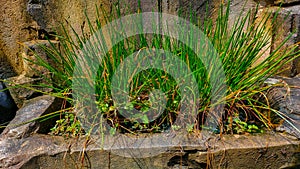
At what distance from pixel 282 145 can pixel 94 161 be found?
67cm

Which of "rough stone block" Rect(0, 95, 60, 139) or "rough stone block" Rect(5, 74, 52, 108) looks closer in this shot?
"rough stone block" Rect(0, 95, 60, 139)

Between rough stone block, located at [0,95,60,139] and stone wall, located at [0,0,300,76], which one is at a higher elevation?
stone wall, located at [0,0,300,76]

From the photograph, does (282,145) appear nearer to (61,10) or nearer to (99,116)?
(99,116)

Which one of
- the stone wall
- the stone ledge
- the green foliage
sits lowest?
the stone ledge

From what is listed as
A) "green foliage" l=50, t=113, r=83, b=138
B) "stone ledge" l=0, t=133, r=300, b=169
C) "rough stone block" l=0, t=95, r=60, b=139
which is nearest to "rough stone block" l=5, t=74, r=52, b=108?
"rough stone block" l=0, t=95, r=60, b=139

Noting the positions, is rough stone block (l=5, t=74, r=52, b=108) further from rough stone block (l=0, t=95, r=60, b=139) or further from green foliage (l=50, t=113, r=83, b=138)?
green foliage (l=50, t=113, r=83, b=138)

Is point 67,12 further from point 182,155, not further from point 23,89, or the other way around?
point 182,155

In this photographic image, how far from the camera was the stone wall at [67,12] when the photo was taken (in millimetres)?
1382

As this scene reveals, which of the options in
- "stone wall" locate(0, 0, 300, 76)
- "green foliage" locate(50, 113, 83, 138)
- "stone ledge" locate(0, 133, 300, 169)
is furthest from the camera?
"stone wall" locate(0, 0, 300, 76)

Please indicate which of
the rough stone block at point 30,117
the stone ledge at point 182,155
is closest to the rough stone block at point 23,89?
the rough stone block at point 30,117

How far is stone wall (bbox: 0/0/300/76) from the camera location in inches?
54.4

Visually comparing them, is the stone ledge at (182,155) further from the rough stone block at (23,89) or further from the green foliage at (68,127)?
the rough stone block at (23,89)

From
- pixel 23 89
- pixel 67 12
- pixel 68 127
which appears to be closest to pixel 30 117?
pixel 68 127

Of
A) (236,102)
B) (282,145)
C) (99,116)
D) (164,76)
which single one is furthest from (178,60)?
(282,145)
